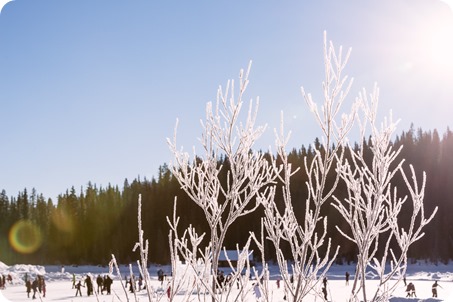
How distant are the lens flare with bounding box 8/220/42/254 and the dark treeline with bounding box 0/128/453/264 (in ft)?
0.56

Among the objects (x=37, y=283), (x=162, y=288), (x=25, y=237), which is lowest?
(x=162, y=288)

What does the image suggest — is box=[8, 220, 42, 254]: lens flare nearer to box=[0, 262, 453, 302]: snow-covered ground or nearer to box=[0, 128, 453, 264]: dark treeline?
box=[0, 128, 453, 264]: dark treeline

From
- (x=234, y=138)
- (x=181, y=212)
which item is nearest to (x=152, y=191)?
(x=181, y=212)

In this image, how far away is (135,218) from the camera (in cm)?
7688

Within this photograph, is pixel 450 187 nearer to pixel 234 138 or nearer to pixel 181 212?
pixel 181 212

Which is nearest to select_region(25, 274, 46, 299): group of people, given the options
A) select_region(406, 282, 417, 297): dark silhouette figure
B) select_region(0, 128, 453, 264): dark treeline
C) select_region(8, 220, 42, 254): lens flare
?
select_region(406, 282, 417, 297): dark silhouette figure

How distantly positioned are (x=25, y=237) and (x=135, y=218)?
2973cm

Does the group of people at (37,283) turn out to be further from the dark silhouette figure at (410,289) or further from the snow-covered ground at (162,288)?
the dark silhouette figure at (410,289)

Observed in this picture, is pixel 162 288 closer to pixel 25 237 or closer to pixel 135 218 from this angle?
pixel 135 218

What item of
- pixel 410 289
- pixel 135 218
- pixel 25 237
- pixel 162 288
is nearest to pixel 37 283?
pixel 162 288

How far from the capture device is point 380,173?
10.1 feet

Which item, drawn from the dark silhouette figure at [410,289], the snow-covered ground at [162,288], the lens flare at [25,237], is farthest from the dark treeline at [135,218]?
the dark silhouette figure at [410,289]

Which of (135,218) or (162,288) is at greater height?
(135,218)

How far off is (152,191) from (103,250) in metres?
11.6
